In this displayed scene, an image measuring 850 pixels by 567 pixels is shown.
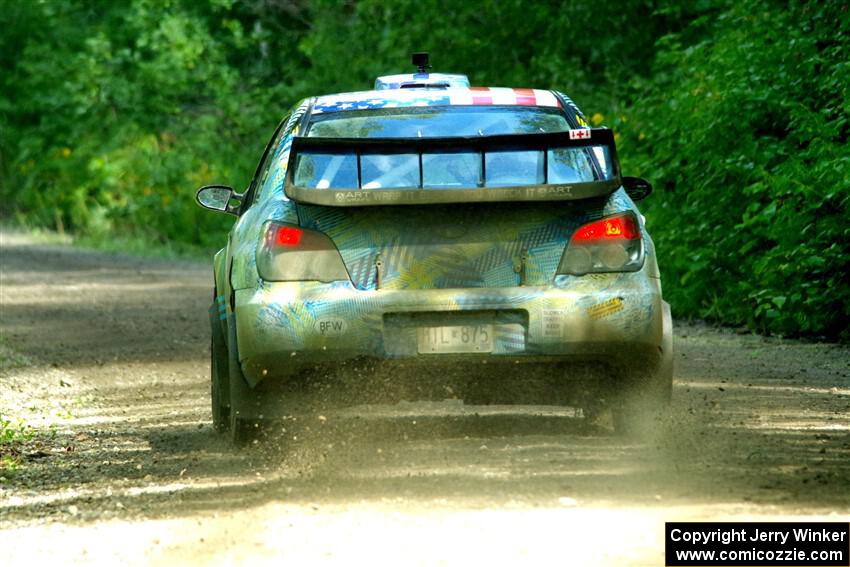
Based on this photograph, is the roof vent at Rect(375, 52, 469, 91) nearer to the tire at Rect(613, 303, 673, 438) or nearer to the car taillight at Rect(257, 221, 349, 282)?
the car taillight at Rect(257, 221, 349, 282)

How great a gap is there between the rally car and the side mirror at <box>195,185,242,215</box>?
1.33 m

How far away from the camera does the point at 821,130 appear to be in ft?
43.6

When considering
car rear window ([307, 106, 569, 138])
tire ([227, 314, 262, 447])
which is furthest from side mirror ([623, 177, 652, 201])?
tire ([227, 314, 262, 447])

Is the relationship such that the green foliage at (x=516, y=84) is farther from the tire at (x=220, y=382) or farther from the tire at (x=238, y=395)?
the tire at (x=238, y=395)

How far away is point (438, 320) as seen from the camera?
299 inches

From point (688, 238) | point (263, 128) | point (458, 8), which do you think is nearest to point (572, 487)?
point (688, 238)

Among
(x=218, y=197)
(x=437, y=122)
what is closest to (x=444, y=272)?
(x=437, y=122)

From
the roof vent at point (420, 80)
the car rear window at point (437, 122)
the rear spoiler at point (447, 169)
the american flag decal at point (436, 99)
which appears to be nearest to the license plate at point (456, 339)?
the rear spoiler at point (447, 169)

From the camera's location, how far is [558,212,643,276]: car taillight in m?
7.69

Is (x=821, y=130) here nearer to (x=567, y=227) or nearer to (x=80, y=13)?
(x=567, y=227)

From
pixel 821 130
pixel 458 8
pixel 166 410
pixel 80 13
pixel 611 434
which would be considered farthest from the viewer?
pixel 80 13

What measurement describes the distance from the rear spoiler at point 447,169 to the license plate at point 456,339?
0.55m

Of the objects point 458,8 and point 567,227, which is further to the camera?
point 458,8

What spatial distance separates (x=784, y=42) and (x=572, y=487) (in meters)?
9.17
